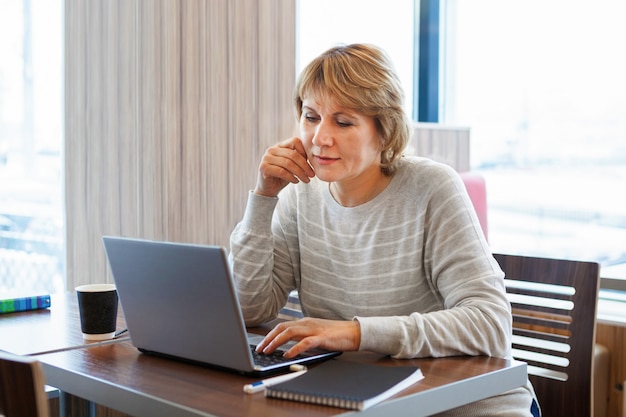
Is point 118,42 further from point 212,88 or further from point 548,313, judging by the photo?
point 548,313

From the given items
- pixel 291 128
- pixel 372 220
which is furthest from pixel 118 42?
pixel 372 220

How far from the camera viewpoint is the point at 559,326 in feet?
5.90

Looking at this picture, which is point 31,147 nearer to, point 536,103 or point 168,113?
point 168,113

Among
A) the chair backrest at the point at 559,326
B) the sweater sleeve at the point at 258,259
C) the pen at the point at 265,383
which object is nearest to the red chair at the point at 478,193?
the chair backrest at the point at 559,326

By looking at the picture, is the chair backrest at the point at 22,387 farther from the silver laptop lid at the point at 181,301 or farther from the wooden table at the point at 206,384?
the silver laptop lid at the point at 181,301

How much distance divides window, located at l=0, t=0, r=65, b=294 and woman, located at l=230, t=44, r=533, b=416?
1.34 metres

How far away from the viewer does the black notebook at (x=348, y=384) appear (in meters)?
1.08

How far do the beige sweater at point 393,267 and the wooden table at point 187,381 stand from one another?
60mm

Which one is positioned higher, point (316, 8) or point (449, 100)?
point (316, 8)

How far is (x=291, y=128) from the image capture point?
2912 mm

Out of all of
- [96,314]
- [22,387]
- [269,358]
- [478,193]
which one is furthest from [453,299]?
[478,193]

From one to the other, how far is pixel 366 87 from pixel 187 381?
0.75 meters

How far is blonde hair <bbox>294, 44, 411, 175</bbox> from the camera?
171 cm

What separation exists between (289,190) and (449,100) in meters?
1.86
